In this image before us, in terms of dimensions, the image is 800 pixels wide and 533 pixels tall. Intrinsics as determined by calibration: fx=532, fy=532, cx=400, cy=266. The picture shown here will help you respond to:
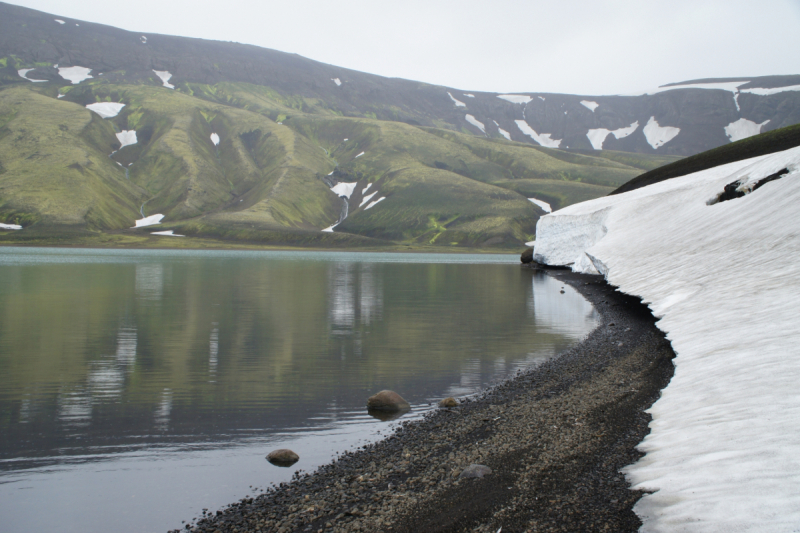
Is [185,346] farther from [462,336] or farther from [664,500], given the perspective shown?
[664,500]

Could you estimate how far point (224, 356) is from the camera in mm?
19297

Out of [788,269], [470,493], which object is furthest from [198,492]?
[788,269]

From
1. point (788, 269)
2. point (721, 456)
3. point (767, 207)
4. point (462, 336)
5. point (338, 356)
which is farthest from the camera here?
point (462, 336)

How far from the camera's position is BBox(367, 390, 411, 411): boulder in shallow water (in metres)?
13.3

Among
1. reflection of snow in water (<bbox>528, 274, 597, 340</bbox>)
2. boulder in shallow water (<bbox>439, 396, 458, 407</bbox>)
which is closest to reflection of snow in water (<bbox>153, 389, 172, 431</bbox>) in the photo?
boulder in shallow water (<bbox>439, 396, 458, 407</bbox>)

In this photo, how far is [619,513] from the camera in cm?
580

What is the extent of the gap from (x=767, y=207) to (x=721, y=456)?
1909 cm

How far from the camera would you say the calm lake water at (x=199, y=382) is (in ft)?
29.1

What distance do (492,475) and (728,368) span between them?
4659mm

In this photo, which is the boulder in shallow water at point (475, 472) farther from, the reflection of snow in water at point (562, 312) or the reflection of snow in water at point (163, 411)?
the reflection of snow in water at point (562, 312)

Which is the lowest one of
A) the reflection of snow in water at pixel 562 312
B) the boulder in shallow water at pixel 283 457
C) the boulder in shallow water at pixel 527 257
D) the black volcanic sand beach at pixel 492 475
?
the boulder in shallow water at pixel 527 257

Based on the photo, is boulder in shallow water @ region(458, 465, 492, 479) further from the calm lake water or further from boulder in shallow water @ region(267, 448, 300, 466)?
boulder in shallow water @ region(267, 448, 300, 466)

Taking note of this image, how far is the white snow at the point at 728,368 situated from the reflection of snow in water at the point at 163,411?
9.74m

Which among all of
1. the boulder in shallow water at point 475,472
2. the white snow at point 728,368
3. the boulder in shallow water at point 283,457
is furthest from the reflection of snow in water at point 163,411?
the white snow at point 728,368
